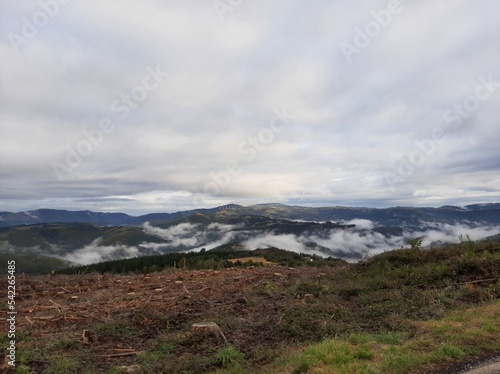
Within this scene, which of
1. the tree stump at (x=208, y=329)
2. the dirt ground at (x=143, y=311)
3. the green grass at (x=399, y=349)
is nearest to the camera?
the green grass at (x=399, y=349)

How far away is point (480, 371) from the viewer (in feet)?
19.4

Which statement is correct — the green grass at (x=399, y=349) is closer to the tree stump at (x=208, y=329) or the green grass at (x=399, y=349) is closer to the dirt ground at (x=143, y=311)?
the dirt ground at (x=143, y=311)

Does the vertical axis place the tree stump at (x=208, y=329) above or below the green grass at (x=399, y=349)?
below

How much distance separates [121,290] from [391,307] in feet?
37.4

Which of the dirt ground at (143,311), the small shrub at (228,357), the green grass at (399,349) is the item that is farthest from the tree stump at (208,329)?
the green grass at (399,349)

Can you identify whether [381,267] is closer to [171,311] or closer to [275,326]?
[275,326]

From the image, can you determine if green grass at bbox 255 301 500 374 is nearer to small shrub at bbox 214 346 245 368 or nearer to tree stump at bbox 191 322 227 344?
small shrub at bbox 214 346 245 368

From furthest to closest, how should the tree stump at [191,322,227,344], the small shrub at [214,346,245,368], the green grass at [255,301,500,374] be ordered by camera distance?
1. the tree stump at [191,322,227,344]
2. the small shrub at [214,346,245,368]
3. the green grass at [255,301,500,374]

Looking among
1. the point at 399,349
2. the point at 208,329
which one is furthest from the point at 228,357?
the point at 399,349

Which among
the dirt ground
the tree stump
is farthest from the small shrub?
the tree stump

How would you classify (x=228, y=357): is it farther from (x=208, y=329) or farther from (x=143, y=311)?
(x=143, y=311)

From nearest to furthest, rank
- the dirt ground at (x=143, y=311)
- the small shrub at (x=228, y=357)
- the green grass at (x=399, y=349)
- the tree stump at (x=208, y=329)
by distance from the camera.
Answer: the green grass at (x=399, y=349)
the small shrub at (x=228, y=357)
the dirt ground at (x=143, y=311)
the tree stump at (x=208, y=329)

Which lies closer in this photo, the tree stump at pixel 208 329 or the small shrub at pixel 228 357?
the small shrub at pixel 228 357

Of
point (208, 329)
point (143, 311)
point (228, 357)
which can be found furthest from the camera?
point (143, 311)
